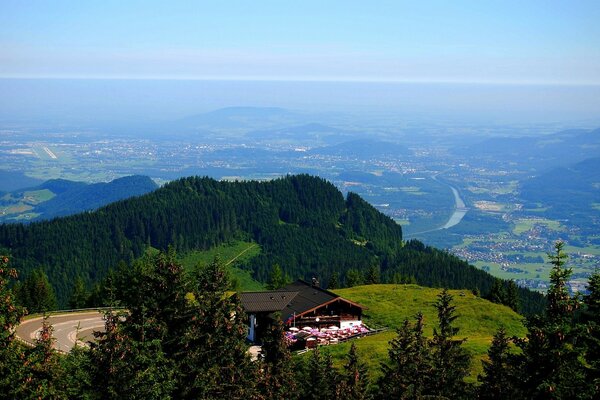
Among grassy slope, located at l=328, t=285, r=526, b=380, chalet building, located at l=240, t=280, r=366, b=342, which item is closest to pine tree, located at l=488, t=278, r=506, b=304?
grassy slope, located at l=328, t=285, r=526, b=380

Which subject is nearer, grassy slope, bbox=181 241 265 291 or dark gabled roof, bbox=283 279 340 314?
dark gabled roof, bbox=283 279 340 314

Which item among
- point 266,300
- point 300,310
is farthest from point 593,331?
point 266,300

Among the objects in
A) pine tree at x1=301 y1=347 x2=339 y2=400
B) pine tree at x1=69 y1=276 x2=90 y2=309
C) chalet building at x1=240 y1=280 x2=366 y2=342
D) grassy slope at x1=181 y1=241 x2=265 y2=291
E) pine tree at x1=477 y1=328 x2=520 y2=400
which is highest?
pine tree at x1=477 y1=328 x2=520 y2=400

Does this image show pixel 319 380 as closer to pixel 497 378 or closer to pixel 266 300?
pixel 497 378

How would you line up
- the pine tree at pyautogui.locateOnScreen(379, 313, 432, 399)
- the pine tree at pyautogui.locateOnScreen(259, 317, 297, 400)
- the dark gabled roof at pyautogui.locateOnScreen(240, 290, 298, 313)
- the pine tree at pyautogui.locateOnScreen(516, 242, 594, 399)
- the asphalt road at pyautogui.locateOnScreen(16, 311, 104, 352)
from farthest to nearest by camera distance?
the dark gabled roof at pyautogui.locateOnScreen(240, 290, 298, 313) → the asphalt road at pyautogui.locateOnScreen(16, 311, 104, 352) → the pine tree at pyautogui.locateOnScreen(259, 317, 297, 400) → the pine tree at pyautogui.locateOnScreen(379, 313, 432, 399) → the pine tree at pyautogui.locateOnScreen(516, 242, 594, 399)

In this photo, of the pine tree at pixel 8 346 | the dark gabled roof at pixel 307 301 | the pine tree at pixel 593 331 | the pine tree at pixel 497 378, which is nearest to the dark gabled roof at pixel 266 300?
the dark gabled roof at pixel 307 301

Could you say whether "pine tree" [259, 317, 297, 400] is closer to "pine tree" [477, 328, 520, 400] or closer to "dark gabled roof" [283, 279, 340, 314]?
"pine tree" [477, 328, 520, 400]
